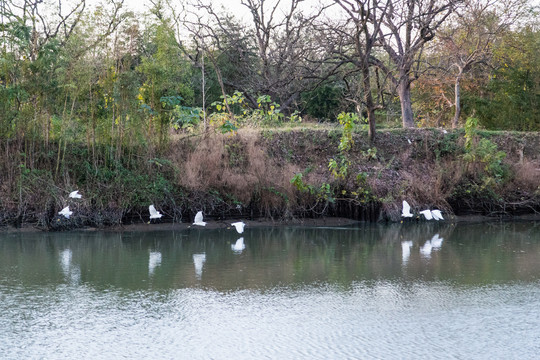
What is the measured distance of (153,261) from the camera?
30.3 feet

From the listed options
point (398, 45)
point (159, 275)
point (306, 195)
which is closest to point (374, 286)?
point (159, 275)

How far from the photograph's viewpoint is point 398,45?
59.7 feet

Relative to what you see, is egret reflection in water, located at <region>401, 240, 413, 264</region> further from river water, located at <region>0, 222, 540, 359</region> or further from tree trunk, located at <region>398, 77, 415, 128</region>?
tree trunk, located at <region>398, 77, 415, 128</region>

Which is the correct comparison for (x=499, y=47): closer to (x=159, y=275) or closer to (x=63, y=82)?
(x=63, y=82)

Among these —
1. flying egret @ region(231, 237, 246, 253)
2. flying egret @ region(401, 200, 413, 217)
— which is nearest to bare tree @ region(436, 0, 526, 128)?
flying egret @ region(401, 200, 413, 217)

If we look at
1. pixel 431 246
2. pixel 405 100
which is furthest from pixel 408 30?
pixel 431 246

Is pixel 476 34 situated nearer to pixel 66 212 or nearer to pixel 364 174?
pixel 364 174

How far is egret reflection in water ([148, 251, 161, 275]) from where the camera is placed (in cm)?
857

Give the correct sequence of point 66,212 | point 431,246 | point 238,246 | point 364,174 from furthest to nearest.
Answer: point 364,174 < point 66,212 < point 238,246 < point 431,246

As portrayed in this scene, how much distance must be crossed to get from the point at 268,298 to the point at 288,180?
7.44m

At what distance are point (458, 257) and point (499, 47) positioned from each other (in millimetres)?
14653

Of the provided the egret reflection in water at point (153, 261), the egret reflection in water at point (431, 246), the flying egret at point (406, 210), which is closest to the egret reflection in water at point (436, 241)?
the egret reflection in water at point (431, 246)

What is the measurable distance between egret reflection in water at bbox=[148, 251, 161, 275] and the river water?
29mm

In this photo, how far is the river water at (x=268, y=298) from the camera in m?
5.13
